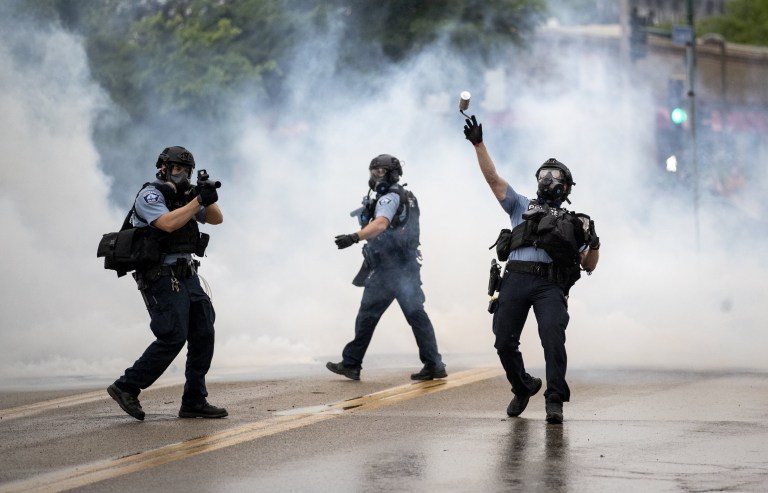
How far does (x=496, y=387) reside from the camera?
Answer: 35.7ft

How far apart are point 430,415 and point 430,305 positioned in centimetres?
707

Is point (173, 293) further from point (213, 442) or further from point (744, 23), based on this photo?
point (744, 23)

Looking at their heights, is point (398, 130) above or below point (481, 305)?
above

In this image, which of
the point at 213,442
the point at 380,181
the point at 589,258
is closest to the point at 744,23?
the point at 380,181

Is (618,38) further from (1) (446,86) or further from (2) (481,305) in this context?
(2) (481,305)

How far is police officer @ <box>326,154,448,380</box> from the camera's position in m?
11.4

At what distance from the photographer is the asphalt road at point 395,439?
7.08 metres

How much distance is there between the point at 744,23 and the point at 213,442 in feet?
199

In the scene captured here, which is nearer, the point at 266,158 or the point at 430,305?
the point at 430,305

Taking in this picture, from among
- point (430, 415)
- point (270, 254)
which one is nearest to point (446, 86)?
point (270, 254)

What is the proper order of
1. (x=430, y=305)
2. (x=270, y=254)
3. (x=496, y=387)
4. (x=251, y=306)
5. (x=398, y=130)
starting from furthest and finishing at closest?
(x=398, y=130)
(x=270, y=254)
(x=430, y=305)
(x=251, y=306)
(x=496, y=387)

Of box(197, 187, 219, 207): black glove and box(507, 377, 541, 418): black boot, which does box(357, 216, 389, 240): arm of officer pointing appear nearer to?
box(507, 377, 541, 418): black boot

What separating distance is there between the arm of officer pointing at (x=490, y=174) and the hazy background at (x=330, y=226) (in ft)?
12.6

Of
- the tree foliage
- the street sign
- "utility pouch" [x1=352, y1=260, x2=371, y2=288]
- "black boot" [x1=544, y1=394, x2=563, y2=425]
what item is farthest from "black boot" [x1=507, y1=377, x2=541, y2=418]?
the street sign
